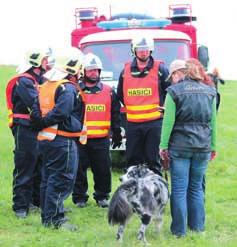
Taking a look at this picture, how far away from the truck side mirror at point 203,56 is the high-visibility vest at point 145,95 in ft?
10.5

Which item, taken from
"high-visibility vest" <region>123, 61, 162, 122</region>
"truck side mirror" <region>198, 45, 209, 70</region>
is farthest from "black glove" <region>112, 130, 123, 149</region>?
"truck side mirror" <region>198, 45, 209, 70</region>

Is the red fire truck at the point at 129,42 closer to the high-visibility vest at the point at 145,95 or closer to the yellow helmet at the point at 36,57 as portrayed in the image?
the high-visibility vest at the point at 145,95

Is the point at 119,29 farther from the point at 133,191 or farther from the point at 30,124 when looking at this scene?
the point at 133,191

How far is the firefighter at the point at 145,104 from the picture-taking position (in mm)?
7992

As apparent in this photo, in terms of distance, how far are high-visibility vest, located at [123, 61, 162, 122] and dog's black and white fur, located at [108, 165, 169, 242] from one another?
1546 millimetres

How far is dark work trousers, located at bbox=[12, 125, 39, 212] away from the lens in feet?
24.7

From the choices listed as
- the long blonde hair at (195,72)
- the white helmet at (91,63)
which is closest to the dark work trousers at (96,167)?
the white helmet at (91,63)

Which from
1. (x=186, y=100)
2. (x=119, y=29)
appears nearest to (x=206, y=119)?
(x=186, y=100)

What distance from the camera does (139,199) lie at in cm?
630

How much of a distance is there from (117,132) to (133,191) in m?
2.15

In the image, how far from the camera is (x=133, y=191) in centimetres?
632

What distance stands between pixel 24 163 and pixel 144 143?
5.44ft

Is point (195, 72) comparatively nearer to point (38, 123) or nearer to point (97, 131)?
point (38, 123)

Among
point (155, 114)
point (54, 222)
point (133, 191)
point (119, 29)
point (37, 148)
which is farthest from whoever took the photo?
point (119, 29)
